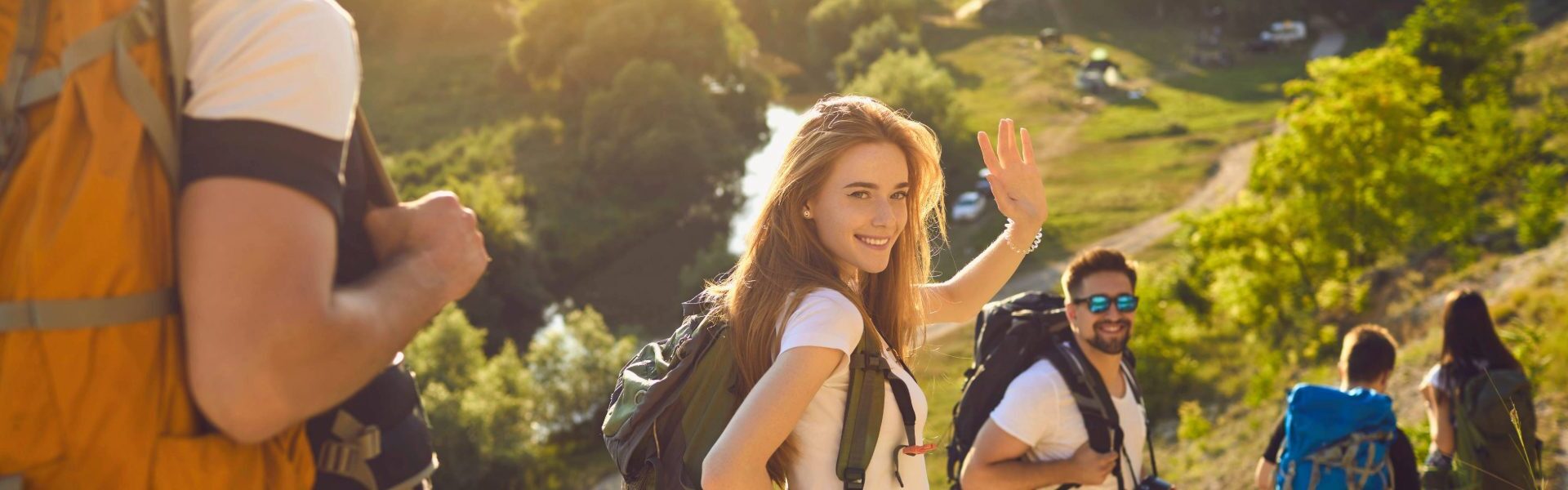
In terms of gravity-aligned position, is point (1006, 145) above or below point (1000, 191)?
above

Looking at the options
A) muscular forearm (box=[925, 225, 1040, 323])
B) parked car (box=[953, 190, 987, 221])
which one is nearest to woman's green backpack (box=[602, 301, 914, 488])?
muscular forearm (box=[925, 225, 1040, 323])

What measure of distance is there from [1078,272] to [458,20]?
70.8 meters

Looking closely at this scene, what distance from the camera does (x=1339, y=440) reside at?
6.29 meters

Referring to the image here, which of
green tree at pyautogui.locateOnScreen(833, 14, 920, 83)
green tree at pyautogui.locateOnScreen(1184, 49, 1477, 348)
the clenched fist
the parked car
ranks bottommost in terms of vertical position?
the parked car

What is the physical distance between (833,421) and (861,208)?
0.64 meters

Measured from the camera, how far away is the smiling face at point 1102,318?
5758 millimetres

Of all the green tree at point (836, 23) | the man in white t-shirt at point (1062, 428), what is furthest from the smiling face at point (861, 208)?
the green tree at point (836, 23)

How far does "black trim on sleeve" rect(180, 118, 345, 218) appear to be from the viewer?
1787 millimetres

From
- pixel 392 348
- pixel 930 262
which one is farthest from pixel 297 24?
pixel 930 262

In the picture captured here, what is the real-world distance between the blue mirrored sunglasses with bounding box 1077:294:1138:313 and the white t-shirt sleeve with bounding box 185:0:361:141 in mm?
4505

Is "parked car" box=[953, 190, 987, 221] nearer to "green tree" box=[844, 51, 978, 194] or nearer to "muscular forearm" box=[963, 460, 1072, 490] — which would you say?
"green tree" box=[844, 51, 978, 194]

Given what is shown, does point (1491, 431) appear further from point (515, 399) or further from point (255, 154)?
point (515, 399)

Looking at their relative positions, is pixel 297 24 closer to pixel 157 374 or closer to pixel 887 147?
pixel 157 374

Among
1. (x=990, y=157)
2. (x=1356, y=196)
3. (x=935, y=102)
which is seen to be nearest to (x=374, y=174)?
(x=990, y=157)
